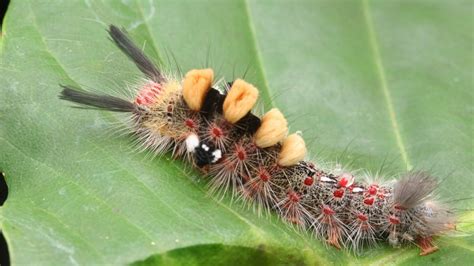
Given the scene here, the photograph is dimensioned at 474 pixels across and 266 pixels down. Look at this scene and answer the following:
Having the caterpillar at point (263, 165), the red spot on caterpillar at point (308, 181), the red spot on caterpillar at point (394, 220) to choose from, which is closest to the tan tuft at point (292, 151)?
the caterpillar at point (263, 165)

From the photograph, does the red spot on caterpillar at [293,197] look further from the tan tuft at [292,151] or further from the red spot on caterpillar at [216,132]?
the red spot on caterpillar at [216,132]

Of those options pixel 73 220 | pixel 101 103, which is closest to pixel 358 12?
pixel 101 103

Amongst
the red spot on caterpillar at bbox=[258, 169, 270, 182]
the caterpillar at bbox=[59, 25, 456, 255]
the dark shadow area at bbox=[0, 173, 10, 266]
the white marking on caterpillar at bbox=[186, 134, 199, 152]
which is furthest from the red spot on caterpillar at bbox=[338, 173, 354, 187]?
the dark shadow area at bbox=[0, 173, 10, 266]

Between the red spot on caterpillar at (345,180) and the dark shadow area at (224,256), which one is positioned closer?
the dark shadow area at (224,256)

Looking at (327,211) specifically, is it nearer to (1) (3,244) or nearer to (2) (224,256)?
(2) (224,256)

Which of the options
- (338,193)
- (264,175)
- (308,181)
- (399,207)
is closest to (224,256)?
(264,175)

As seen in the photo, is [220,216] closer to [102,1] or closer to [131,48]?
[131,48]

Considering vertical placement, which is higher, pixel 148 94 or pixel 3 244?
pixel 148 94
